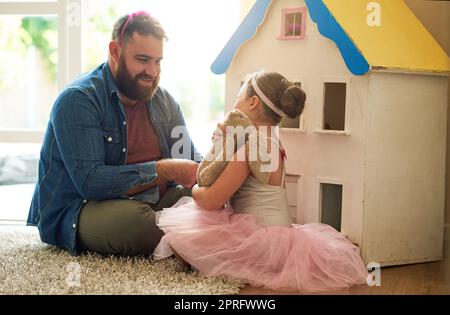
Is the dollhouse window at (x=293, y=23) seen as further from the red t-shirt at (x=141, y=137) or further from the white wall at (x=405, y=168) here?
the red t-shirt at (x=141, y=137)

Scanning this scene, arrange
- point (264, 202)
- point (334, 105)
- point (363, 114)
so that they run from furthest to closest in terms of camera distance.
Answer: point (334, 105), point (363, 114), point (264, 202)

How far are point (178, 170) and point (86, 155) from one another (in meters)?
0.32

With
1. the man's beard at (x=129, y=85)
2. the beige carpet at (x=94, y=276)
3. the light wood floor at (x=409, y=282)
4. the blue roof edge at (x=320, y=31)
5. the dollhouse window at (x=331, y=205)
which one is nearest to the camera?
the beige carpet at (x=94, y=276)

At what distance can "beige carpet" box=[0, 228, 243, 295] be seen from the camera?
1.70 m

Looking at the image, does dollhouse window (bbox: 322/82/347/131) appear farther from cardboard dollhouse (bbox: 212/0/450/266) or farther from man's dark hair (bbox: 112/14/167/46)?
man's dark hair (bbox: 112/14/167/46)

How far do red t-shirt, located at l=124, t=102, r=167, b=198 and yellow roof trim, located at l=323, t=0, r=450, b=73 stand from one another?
78 cm

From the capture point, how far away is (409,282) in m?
1.97

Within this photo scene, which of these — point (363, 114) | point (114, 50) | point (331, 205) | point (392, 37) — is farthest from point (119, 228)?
point (392, 37)

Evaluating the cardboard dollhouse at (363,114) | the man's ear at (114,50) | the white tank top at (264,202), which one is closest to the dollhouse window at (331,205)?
the cardboard dollhouse at (363,114)

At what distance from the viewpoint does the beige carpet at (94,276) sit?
5.58 ft

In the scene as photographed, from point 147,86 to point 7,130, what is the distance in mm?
1040

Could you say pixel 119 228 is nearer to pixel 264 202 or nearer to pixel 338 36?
pixel 264 202

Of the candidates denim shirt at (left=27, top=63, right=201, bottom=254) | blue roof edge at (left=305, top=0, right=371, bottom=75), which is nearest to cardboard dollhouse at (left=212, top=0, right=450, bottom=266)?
blue roof edge at (left=305, top=0, right=371, bottom=75)

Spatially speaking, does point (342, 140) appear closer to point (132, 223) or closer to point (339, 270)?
point (339, 270)
